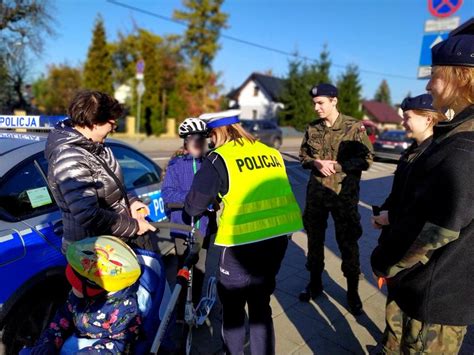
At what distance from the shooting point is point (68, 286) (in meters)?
2.59

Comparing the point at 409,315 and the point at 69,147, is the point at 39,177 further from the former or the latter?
the point at 409,315

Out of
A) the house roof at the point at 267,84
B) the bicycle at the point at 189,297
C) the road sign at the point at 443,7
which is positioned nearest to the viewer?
the bicycle at the point at 189,297

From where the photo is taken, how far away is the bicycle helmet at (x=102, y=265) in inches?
66.2

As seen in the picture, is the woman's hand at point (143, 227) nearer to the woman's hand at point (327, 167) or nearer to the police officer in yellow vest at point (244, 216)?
the police officer in yellow vest at point (244, 216)

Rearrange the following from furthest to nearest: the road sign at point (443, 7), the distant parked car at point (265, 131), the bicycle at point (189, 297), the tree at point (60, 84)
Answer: the tree at point (60, 84) → the distant parked car at point (265, 131) → the road sign at point (443, 7) → the bicycle at point (189, 297)

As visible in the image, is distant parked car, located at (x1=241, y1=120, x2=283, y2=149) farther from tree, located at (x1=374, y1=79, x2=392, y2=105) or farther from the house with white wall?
tree, located at (x1=374, y1=79, x2=392, y2=105)

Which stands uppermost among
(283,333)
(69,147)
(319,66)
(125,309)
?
(319,66)

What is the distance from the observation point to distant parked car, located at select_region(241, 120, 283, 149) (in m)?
20.8

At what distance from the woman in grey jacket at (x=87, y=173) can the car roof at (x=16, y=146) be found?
0.61 m

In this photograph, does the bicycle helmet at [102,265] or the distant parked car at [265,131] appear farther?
the distant parked car at [265,131]

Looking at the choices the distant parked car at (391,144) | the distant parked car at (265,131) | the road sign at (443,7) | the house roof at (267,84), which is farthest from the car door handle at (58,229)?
the house roof at (267,84)

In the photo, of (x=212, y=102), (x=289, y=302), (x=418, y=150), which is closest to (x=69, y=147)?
(x=418, y=150)

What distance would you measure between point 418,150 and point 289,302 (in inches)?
76.0

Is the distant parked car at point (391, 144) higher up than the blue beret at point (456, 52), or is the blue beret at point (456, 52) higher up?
the blue beret at point (456, 52)
